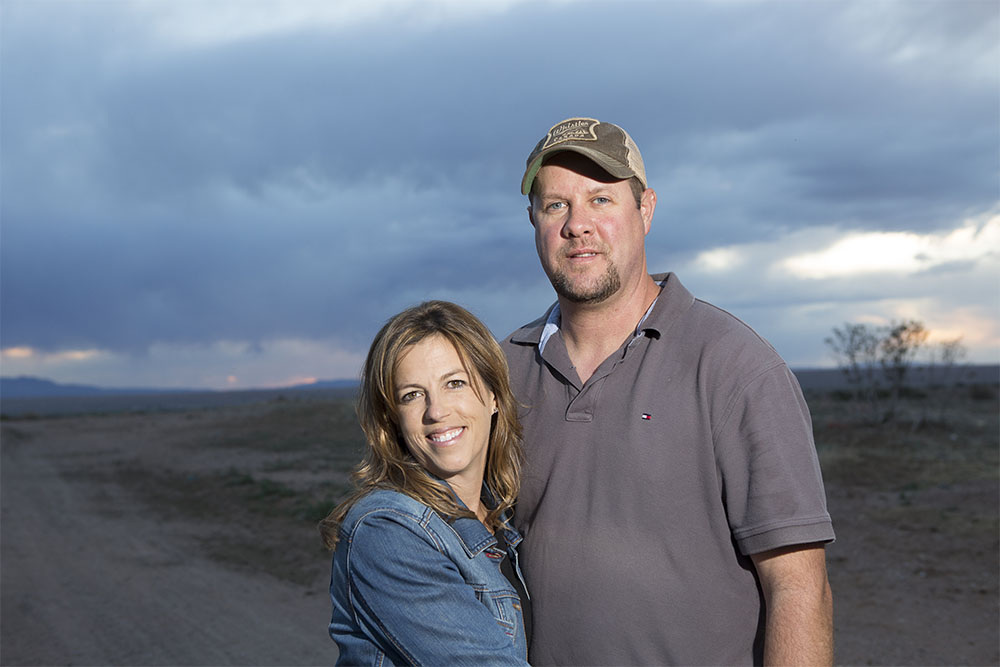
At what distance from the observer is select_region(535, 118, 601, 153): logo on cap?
274 cm

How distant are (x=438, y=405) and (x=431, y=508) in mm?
298

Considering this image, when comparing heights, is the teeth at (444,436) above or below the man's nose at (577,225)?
below

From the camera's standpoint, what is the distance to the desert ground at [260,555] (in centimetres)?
732

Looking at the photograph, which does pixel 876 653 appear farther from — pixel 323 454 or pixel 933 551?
pixel 323 454

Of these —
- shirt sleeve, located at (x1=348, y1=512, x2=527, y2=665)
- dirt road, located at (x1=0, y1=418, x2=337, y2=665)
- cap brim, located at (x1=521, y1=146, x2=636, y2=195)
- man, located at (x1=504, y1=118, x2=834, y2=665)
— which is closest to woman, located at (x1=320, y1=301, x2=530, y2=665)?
shirt sleeve, located at (x1=348, y1=512, x2=527, y2=665)

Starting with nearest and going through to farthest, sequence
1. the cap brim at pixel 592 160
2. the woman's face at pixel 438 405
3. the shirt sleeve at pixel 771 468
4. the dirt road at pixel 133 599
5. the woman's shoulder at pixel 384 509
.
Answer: the woman's shoulder at pixel 384 509
the shirt sleeve at pixel 771 468
the woman's face at pixel 438 405
the cap brim at pixel 592 160
the dirt road at pixel 133 599

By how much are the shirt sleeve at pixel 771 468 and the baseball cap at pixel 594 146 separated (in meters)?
0.85

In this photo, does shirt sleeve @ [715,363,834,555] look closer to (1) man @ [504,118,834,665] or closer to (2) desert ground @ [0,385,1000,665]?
(1) man @ [504,118,834,665]

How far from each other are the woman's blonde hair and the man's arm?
0.90 meters

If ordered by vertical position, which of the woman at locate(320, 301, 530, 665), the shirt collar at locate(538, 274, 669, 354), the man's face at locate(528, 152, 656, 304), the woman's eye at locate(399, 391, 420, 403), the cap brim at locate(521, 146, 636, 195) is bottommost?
the woman at locate(320, 301, 530, 665)

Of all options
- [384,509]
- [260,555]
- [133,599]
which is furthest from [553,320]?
[260,555]

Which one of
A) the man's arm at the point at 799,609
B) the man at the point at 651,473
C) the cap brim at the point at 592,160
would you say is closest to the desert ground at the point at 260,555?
the man at the point at 651,473

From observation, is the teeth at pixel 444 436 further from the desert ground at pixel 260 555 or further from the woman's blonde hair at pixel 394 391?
the desert ground at pixel 260 555

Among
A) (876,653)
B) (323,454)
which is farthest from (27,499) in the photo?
(876,653)
